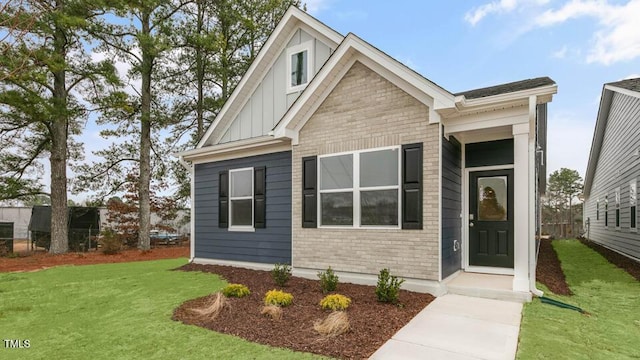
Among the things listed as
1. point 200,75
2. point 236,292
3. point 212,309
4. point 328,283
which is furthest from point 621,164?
point 200,75

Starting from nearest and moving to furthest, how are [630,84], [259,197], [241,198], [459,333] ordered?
[459,333], [259,197], [241,198], [630,84]

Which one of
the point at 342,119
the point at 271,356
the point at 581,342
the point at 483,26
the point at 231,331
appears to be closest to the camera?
the point at 271,356

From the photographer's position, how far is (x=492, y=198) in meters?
7.11

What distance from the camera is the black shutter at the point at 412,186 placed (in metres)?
5.98

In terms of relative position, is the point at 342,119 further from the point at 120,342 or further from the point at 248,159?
the point at 120,342

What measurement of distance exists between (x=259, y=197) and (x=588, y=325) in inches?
263

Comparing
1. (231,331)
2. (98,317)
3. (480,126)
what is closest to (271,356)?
(231,331)

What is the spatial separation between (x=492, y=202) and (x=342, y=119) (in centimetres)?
356

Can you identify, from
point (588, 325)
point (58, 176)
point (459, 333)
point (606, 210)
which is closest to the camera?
point (459, 333)

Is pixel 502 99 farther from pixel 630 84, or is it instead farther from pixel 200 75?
pixel 200 75

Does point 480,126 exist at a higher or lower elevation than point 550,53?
lower

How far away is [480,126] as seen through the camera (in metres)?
6.11

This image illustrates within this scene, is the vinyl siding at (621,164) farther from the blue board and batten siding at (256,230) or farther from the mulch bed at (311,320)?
the blue board and batten siding at (256,230)

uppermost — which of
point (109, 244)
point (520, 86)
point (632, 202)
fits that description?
point (520, 86)
